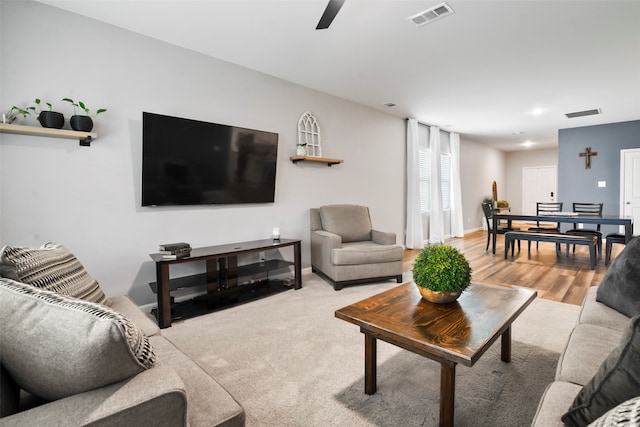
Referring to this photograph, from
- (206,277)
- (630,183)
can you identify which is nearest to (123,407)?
(206,277)

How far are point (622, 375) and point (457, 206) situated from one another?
7441 millimetres

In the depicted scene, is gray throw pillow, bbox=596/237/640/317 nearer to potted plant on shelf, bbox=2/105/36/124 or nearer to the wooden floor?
the wooden floor

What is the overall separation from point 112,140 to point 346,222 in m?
2.75

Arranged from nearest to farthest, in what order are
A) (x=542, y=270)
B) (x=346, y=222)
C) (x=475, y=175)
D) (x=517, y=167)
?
(x=346, y=222) < (x=542, y=270) < (x=475, y=175) < (x=517, y=167)

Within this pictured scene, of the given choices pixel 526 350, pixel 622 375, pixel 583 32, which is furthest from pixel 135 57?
pixel 583 32

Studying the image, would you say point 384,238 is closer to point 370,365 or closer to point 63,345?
point 370,365

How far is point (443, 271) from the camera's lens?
171cm

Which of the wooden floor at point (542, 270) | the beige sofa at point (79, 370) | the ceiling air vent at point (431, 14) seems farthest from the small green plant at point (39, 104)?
the wooden floor at point (542, 270)

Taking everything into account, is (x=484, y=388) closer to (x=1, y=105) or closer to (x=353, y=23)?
(x=353, y=23)

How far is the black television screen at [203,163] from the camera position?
2.93m

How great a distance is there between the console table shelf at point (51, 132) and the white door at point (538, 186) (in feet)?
39.2

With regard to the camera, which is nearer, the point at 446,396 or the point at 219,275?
the point at 446,396

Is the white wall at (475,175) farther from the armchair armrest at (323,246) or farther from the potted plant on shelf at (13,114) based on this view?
the potted plant on shelf at (13,114)

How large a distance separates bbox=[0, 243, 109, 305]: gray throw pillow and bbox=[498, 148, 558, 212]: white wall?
12.3 meters
